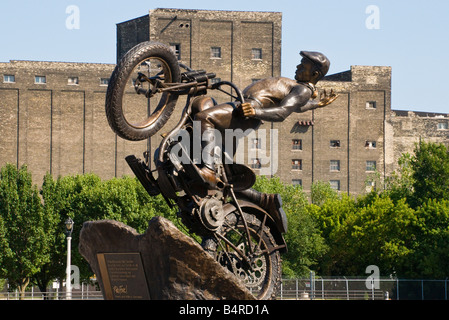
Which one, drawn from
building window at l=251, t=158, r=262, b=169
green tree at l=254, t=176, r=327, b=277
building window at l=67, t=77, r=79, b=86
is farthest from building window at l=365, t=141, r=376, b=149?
green tree at l=254, t=176, r=327, b=277

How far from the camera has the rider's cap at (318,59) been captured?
13.5 meters

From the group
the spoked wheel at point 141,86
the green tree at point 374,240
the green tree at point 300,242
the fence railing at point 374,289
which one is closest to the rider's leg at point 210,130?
the spoked wheel at point 141,86

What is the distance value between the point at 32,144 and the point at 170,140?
6830 cm

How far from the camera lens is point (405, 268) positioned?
2073 inches

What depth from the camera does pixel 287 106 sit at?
13.0 metres

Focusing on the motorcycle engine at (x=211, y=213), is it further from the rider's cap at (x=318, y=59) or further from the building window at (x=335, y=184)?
the building window at (x=335, y=184)

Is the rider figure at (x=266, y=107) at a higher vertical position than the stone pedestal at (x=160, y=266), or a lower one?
higher

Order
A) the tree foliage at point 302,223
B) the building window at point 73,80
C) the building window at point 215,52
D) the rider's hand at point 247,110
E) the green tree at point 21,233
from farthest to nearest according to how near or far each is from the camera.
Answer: the building window at point 215,52 → the building window at point 73,80 → the tree foliage at point 302,223 → the green tree at point 21,233 → the rider's hand at point 247,110

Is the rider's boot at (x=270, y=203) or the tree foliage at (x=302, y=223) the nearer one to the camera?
the rider's boot at (x=270, y=203)

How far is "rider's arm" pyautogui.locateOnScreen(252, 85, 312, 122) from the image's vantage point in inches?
500

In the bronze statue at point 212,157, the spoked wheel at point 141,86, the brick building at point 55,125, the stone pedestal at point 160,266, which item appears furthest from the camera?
the brick building at point 55,125

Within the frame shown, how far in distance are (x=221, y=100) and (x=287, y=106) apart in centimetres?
6811

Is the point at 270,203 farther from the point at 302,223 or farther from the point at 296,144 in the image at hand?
the point at 296,144
